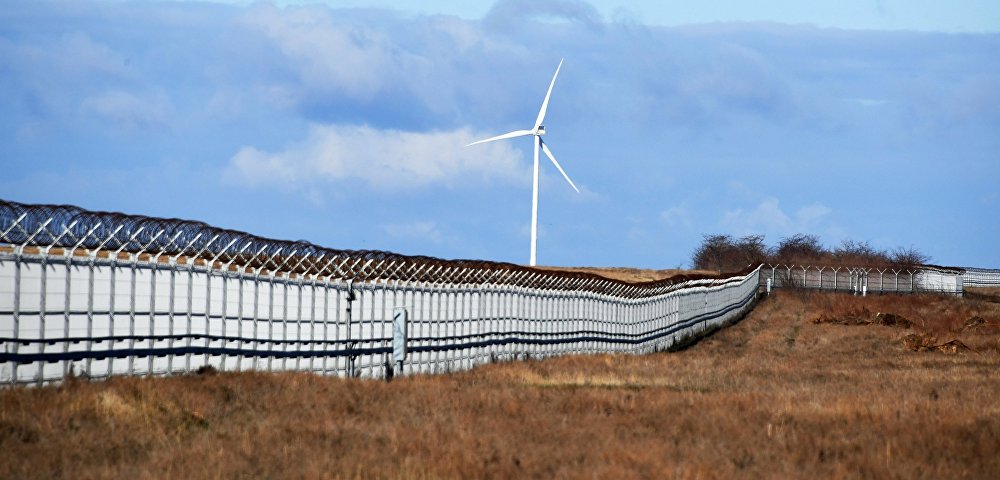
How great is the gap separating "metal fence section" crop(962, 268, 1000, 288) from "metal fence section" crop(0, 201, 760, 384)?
104799 mm

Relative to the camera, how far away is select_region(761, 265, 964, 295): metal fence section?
118m

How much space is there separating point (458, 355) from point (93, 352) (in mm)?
20455

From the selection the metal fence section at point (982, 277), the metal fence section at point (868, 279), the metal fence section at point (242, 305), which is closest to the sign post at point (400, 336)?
the metal fence section at point (242, 305)

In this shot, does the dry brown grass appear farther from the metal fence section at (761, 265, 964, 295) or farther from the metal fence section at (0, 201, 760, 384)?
the metal fence section at (761, 265, 964, 295)

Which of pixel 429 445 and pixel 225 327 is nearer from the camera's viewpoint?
pixel 429 445

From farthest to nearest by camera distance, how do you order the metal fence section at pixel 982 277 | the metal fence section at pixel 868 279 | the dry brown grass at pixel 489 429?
the metal fence section at pixel 982 277 → the metal fence section at pixel 868 279 → the dry brown grass at pixel 489 429

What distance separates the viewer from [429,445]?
20.5 meters

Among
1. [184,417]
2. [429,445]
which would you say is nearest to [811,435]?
[429,445]

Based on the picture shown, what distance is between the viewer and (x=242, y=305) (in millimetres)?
33406

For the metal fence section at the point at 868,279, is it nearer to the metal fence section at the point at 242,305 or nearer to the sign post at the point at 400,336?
the metal fence section at the point at 242,305

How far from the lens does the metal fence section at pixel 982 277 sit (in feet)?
504

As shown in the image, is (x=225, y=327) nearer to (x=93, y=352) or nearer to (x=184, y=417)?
(x=93, y=352)

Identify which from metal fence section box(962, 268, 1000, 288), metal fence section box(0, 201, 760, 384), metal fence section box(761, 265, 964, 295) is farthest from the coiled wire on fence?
metal fence section box(962, 268, 1000, 288)

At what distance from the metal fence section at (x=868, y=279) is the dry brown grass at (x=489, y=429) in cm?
8235
